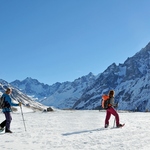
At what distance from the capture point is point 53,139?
12.5 metres

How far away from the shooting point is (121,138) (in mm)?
12797

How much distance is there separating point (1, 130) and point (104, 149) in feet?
21.4

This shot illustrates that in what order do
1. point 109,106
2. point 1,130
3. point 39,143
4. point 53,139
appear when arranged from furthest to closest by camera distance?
point 109,106 < point 1,130 < point 53,139 < point 39,143

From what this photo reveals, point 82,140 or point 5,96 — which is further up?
point 5,96

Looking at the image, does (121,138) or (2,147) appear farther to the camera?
(121,138)

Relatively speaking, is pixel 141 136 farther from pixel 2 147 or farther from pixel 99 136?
pixel 2 147

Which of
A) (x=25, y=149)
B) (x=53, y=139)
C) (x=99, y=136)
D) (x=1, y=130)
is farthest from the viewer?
(x=1, y=130)

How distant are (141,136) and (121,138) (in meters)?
1.29

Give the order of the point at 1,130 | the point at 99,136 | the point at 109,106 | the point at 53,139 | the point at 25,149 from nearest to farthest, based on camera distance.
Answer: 1. the point at 25,149
2. the point at 53,139
3. the point at 99,136
4. the point at 1,130
5. the point at 109,106

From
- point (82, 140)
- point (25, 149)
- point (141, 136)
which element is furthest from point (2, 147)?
point (141, 136)

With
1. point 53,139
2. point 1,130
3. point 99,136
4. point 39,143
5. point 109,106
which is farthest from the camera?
point 109,106

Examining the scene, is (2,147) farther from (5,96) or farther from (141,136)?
(141,136)

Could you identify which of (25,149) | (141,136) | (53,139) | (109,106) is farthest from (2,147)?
(109,106)

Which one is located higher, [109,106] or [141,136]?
[109,106]
